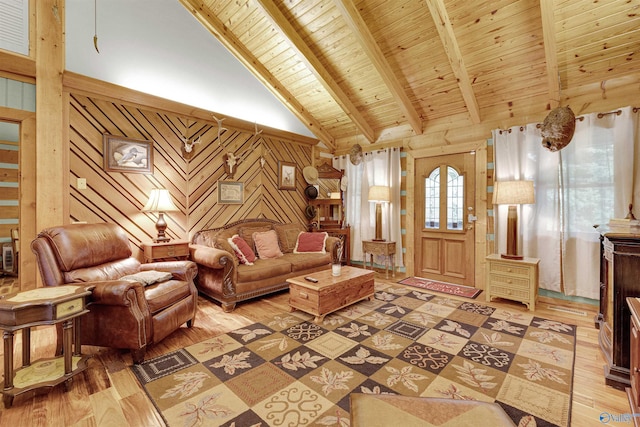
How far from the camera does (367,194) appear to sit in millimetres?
5516

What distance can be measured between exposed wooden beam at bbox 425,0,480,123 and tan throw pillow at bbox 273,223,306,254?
3252 millimetres

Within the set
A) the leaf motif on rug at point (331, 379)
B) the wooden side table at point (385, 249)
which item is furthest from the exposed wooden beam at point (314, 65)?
the leaf motif on rug at point (331, 379)

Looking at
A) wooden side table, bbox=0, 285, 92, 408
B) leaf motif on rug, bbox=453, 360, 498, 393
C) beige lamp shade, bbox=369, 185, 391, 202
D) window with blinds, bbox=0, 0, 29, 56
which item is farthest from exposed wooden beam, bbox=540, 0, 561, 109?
window with blinds, bbox=0, 0, 29, 56

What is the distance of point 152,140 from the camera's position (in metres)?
3.70

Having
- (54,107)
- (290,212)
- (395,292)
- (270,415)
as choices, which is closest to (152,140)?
(54,107)

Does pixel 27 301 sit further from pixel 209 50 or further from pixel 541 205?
pixel 541 205

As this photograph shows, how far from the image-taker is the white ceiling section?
317 cm

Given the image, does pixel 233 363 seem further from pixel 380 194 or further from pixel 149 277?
pixel 380 194

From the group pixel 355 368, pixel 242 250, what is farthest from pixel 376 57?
pixel 355 368

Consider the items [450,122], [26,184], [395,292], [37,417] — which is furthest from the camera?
[450,122]

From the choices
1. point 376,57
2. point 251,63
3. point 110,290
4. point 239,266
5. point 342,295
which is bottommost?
point 342,295

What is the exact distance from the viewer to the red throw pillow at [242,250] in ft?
12.3

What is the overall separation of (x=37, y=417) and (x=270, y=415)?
1340 mm

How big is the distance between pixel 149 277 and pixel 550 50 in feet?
15.2
